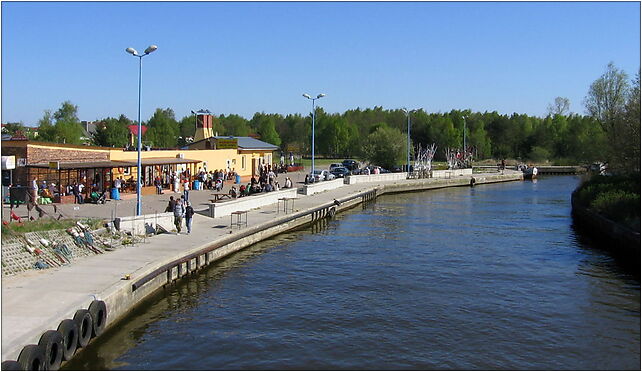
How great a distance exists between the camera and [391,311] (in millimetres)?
20109

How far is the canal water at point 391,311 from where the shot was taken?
16.2m

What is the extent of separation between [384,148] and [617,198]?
47962mm

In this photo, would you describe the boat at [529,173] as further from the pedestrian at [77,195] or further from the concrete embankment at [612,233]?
the pedestrian at [77,195]

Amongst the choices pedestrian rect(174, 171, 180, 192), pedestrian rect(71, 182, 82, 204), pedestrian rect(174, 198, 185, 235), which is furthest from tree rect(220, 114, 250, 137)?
pedestrian rect(174, 198, 185, 235)

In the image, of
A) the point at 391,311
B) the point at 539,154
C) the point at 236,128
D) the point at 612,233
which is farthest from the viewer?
the point at 236,128

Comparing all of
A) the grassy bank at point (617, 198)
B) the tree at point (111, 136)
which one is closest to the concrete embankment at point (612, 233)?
the grassy bank at point (617, 198)

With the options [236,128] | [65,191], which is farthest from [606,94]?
[236,128]

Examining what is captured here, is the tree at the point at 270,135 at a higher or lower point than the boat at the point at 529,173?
higher

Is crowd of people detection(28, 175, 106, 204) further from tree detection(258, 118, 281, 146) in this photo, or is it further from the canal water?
tree detection(258, 118, 281, 146)

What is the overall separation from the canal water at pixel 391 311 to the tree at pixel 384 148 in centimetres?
5144

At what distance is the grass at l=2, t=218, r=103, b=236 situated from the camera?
69.9 feet

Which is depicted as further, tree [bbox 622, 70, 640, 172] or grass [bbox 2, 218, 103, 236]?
tree [bbox 622, 70, 640, 172]

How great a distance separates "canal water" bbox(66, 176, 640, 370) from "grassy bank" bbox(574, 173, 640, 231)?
8.29 feet

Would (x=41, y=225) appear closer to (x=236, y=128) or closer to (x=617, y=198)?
(x=617, y=198)
